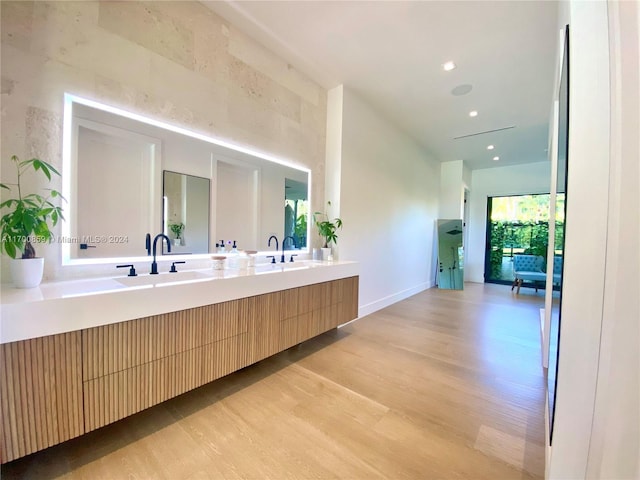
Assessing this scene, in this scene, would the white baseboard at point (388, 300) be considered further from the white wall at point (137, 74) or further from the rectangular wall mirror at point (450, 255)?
the white wall at point (137, 74)

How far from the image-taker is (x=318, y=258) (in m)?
3.30

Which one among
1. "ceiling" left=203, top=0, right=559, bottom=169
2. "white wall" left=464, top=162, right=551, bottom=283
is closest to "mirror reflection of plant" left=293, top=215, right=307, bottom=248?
"ceiling" left=203, top=0, right=559, bottom=169

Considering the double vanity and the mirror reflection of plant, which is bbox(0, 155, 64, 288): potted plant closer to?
the double vanity

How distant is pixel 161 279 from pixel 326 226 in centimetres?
190

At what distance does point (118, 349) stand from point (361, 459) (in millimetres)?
1445

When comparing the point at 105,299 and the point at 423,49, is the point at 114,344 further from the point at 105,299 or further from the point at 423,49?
the point at 423,49

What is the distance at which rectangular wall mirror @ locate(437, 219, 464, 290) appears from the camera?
6062 millimetres

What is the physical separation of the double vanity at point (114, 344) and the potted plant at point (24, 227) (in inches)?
3.9

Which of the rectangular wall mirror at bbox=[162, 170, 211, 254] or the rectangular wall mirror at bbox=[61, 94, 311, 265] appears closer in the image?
the rectangular wall mirror at bbox=[61, 94, 311, 265]

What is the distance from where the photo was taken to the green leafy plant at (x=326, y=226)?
10.6 ft

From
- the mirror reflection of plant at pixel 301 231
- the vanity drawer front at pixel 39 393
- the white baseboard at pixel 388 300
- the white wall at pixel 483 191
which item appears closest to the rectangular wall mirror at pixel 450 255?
the white baseboard at pixel 388 300

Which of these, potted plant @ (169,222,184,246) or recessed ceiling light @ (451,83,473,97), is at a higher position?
recessed ceiling light @ (451,83,473,97)

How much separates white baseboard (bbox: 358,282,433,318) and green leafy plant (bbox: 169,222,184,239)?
2632mm

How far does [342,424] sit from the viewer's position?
1.66m
